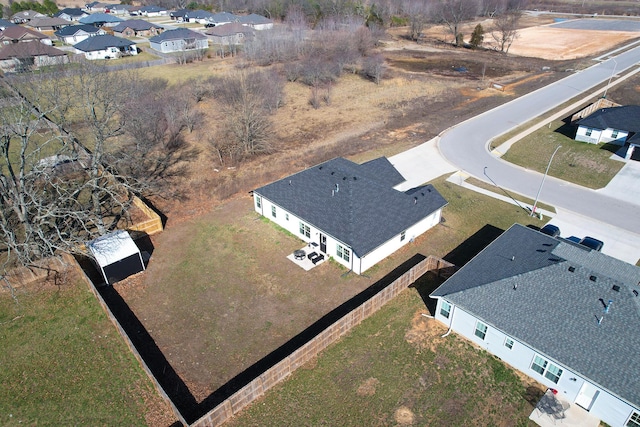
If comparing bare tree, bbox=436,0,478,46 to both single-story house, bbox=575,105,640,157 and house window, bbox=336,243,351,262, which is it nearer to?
single-story house, bbox=575,105,640,157

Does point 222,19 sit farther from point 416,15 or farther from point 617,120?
point 617,120

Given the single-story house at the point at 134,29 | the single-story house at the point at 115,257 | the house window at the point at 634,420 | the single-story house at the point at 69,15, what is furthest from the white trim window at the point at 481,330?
the single-story house at the point at 69,15

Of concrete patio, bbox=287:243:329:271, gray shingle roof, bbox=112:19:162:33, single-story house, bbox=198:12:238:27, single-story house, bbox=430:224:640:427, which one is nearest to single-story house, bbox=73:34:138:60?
gray shingle roof, bbox=112:19:162:33

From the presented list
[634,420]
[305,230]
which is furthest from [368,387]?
[305,230]

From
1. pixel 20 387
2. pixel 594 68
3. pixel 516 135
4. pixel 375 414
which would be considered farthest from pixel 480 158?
pixel 594 68

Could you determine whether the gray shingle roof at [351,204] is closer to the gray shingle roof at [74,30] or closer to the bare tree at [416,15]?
the bare tree at [416,15]

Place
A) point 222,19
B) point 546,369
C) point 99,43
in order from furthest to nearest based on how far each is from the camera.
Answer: point 222,19 < point 99,43 < point 546,369

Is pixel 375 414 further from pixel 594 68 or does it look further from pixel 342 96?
pixel 594 68
